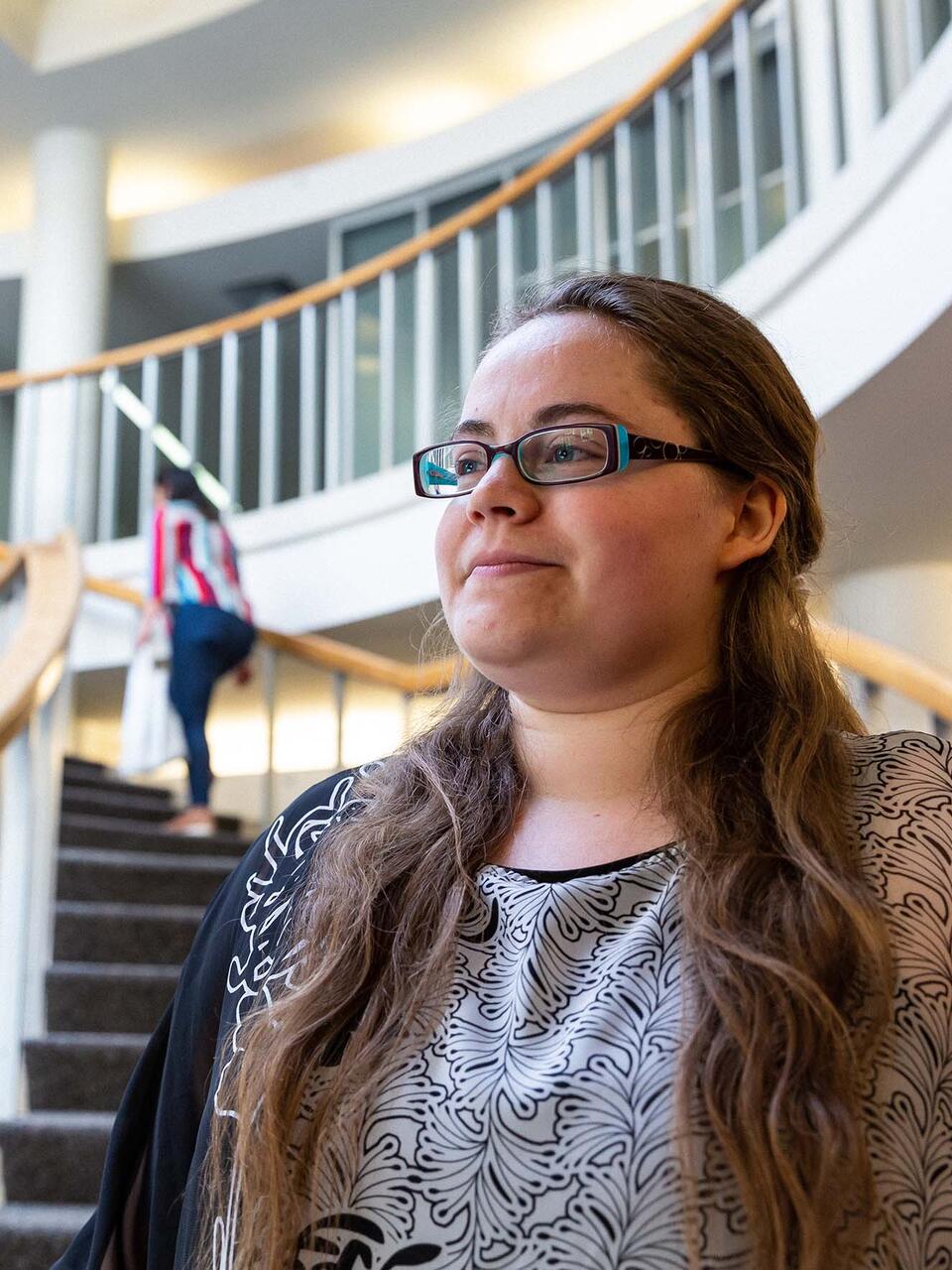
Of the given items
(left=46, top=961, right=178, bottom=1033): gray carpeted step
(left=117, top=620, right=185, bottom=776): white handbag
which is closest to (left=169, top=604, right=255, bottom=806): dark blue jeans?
(left=117, top=620, right=185, bottom=776): white handbag

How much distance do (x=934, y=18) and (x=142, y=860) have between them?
10.1ft

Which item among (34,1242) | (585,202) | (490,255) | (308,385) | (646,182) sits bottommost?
(34,1242)

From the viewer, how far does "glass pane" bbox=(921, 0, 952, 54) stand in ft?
11.4

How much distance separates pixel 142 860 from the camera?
372 cm

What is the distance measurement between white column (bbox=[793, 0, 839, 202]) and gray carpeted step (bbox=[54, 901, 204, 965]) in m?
2.40

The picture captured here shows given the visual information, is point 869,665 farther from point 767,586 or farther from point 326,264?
point 326,264

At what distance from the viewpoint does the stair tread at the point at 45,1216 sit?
2.34 meters

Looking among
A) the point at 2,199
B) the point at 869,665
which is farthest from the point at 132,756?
the point at 2,199

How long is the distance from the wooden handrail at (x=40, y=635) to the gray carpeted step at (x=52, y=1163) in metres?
0.73

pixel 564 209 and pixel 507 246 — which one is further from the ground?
pixel 564 209

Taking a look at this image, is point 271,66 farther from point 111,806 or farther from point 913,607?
point 913,607

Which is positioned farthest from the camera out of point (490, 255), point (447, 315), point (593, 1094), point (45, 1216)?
point (447, 315)

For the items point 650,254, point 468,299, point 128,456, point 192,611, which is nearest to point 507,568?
point 192,611

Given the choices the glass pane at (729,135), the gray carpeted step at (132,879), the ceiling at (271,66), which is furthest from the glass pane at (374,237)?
the gray carpeted step at (132,879)
